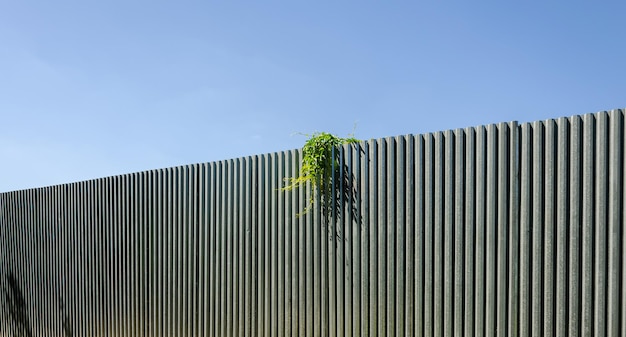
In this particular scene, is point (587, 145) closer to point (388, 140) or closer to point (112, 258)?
point (388, 140)

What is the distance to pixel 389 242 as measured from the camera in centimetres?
455

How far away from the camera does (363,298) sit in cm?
473

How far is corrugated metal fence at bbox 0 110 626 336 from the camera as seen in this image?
3703 millimetres

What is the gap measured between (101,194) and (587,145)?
18.0 feet

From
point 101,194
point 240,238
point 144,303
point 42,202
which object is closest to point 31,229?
point 42,202

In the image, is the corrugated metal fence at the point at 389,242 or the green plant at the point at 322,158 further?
the green plant at the point at 322,158

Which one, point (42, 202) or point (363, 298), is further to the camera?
point (42, 202)

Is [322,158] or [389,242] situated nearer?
[389,242]

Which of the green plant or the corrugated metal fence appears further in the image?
the green plant

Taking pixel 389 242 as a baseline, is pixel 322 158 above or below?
above

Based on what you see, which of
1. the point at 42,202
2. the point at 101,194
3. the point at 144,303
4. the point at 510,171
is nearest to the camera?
the point at 510,171

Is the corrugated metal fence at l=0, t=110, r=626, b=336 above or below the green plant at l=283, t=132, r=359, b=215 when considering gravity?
below

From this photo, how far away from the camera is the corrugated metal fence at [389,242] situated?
3703 mm

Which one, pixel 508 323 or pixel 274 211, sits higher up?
pixel 274 211
